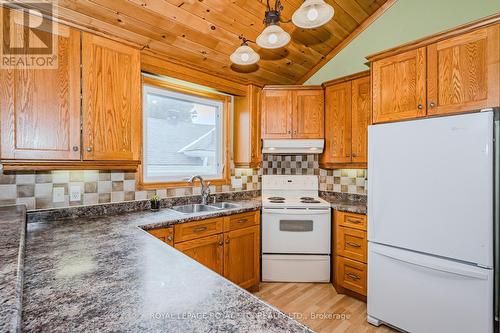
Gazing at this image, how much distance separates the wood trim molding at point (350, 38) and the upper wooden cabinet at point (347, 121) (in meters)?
0.53

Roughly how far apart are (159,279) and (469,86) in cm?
224

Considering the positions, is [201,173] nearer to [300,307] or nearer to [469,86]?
[300,307]

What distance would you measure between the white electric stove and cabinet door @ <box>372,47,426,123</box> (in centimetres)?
112

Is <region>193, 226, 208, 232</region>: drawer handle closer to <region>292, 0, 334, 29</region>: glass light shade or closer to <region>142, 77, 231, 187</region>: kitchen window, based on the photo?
<region>142, 77, 231, 187</region>: kitchen window

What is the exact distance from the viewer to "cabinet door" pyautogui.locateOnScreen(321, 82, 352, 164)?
2.77 metres

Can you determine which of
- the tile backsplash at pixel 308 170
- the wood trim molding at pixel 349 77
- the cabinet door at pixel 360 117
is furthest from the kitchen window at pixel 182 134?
the cabinet door at pixel 360 117

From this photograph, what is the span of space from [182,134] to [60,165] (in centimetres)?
133

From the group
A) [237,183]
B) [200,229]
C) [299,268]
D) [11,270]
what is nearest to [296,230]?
[299,268]

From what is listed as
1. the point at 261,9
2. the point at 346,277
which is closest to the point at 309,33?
the point at 261,9

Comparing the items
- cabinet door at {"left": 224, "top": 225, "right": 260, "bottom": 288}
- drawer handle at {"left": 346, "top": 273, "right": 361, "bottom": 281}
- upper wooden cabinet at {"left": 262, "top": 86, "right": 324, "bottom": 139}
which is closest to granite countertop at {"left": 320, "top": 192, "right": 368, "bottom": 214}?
drawer handle at {"left": 346, "top": 273, "right": 361, "bottom": 281}

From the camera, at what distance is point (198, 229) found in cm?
213

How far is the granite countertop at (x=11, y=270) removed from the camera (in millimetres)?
512

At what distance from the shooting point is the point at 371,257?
6.77 feet

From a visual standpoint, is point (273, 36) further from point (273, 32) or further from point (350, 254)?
point (350, 254)
